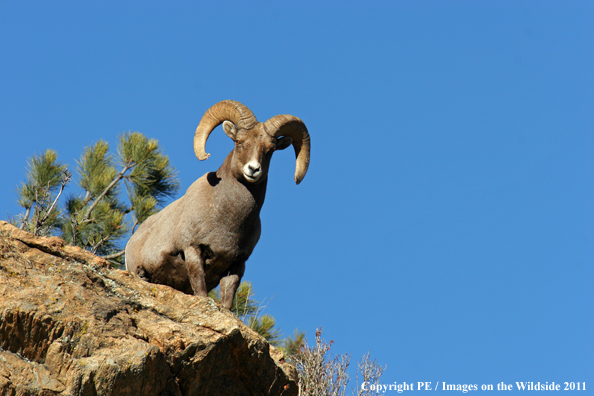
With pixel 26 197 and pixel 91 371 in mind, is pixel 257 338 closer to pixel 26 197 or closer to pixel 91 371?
pixel 91 371

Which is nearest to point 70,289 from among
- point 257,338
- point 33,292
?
point 33,292

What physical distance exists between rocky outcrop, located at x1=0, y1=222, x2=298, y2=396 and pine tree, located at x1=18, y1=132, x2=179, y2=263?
20.5 feet

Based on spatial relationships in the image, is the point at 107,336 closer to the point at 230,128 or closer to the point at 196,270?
the point at 196,270

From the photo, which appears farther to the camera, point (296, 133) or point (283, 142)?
point (296, 133)

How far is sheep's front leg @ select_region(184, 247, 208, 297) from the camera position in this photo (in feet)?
26.7

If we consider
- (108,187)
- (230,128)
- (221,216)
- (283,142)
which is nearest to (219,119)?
(230,128)

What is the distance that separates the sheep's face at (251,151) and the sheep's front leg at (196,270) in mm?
977

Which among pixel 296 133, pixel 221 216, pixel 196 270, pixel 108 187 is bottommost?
pixel 196 270

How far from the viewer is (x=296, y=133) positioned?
9.15 metres

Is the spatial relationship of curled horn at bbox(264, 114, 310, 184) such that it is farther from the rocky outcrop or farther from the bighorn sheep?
the rocky outcrop

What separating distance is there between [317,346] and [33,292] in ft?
15.1

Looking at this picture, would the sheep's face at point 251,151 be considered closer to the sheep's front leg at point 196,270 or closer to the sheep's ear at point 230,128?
the sheep's ear at point 230,128

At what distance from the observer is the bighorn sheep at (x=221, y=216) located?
8.32m

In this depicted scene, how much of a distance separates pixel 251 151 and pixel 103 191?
6.76 meters
